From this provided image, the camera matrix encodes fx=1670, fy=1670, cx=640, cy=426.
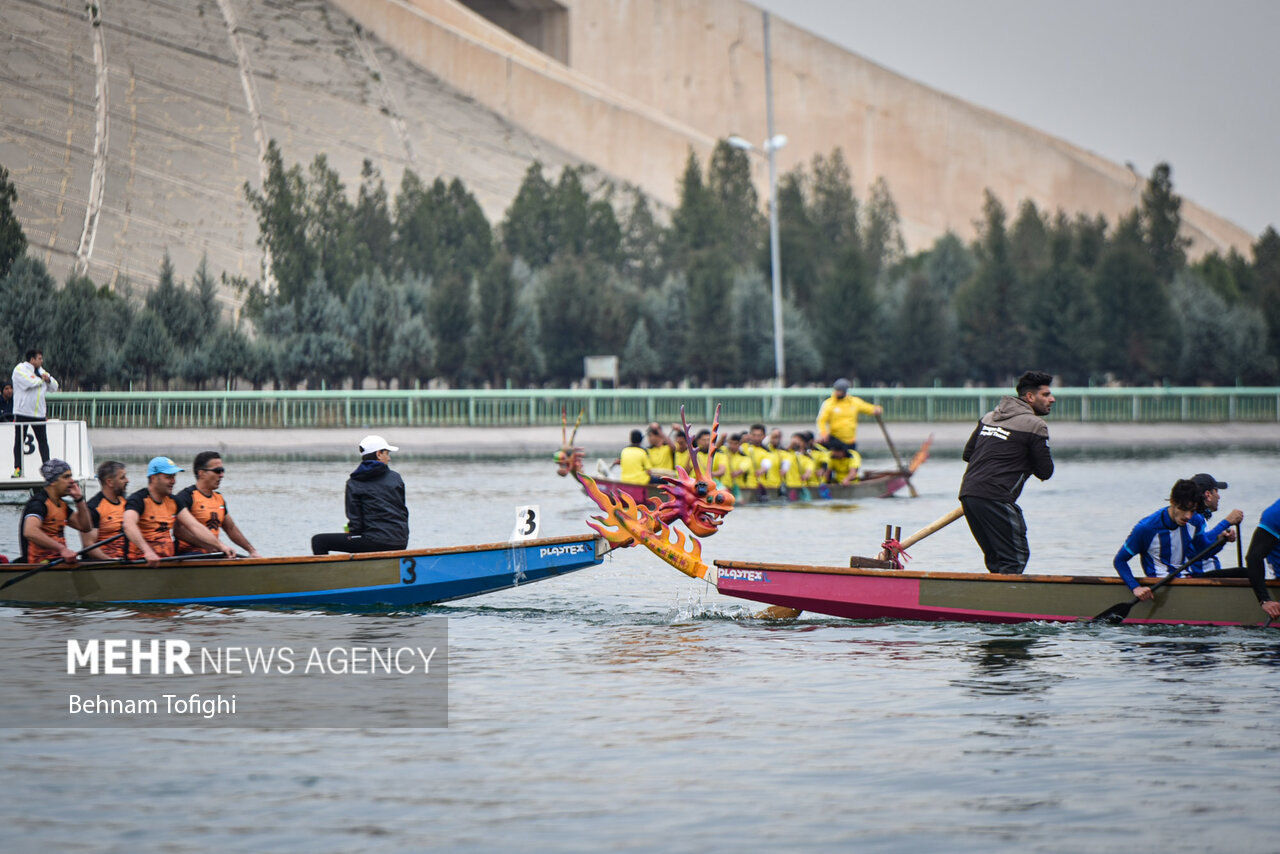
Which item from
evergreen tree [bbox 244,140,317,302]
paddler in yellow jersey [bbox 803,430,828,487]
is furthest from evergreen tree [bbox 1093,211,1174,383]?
paddler in yellow jersey [bbox 803,430,828,487]

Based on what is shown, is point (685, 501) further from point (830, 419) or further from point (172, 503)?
point (830, 419)

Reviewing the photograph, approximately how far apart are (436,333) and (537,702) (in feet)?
168

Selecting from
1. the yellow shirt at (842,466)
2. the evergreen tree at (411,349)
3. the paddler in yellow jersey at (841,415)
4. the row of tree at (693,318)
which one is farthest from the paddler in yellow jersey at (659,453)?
the evergreen tree at (411,349)

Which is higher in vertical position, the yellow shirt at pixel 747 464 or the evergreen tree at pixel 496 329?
the evergreen tree at pixel 496 329

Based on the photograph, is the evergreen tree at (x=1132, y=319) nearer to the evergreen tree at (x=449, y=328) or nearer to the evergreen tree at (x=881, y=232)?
the evergreen tree at (x=449, y=328)

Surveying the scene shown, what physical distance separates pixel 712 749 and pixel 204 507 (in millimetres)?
6813

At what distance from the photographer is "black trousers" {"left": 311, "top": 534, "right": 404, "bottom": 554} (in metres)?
15.0

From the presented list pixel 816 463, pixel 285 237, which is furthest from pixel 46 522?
pixel 285 237

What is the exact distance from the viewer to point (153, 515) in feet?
49.1

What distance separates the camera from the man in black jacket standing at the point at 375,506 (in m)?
14.8

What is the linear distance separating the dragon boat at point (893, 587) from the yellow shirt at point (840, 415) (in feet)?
44.0

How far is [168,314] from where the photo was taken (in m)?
53.2

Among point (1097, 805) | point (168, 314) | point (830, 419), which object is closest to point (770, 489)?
point (830, 419)

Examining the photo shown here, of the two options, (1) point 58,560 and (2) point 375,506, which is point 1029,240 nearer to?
(2) point 375,506
